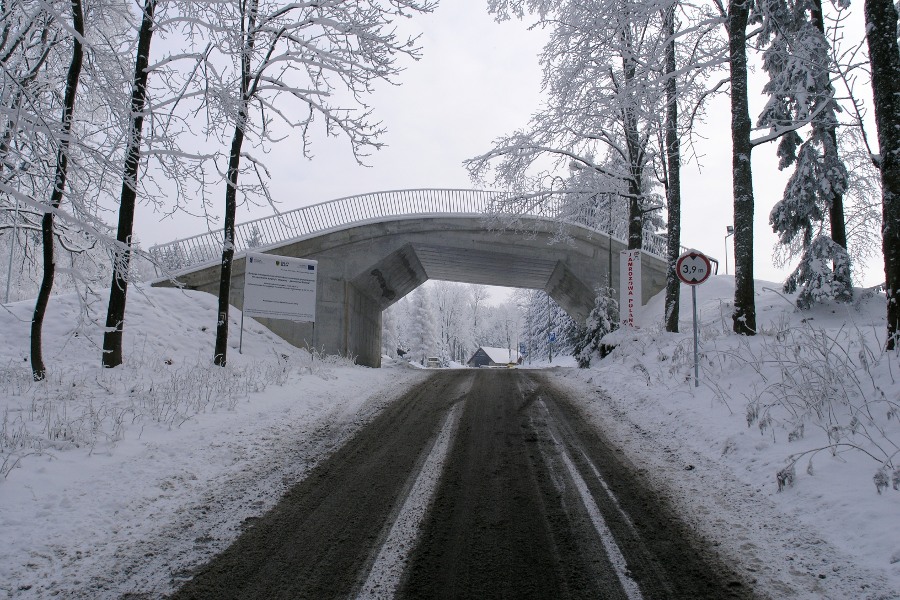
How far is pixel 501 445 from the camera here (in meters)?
6.40

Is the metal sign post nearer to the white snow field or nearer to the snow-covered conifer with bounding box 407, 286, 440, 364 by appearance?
the white snow field

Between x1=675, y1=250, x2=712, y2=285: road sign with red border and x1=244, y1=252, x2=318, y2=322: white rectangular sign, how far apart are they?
10.9m

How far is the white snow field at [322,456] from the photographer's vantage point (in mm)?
3434

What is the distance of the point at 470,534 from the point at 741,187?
9.76 metres

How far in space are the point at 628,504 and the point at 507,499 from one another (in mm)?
1044

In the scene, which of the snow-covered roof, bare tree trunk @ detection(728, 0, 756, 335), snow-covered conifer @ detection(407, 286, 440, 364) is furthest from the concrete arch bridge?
the snow-covered roof

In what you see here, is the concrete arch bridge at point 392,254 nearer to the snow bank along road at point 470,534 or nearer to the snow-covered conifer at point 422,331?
the snow bank along road at point 470,534

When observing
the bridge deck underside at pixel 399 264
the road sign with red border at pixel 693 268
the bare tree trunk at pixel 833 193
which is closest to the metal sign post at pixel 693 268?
the road sign with red border at pixel 693 268

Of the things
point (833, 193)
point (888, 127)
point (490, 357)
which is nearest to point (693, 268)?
point (888, 127)

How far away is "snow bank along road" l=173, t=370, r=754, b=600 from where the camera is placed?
10.2 feet

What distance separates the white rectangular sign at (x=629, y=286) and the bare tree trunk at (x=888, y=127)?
9610 millimetres

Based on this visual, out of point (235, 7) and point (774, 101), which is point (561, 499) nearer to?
point (235, 7)

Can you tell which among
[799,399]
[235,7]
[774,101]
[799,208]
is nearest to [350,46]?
[235,7]

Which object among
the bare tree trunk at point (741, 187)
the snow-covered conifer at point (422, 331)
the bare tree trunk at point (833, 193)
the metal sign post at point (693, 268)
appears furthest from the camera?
the snow-covered conifer at point (422, 331)
